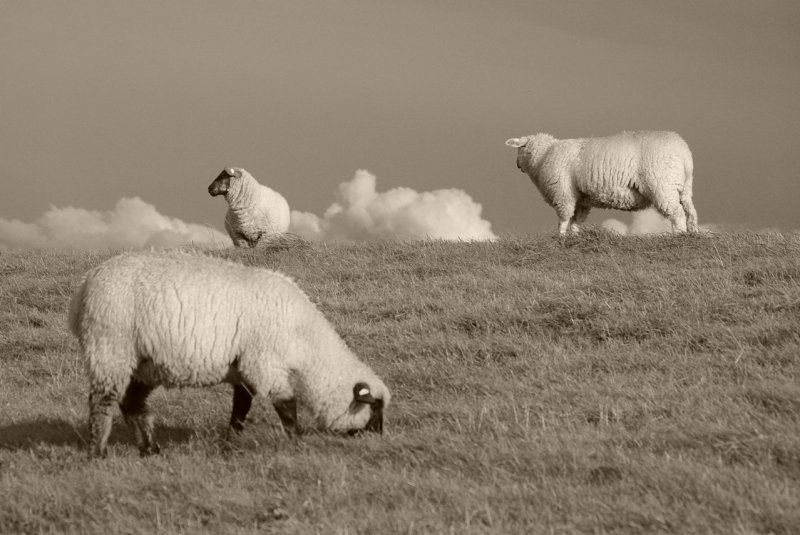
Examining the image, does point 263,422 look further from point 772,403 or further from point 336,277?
point 336,277

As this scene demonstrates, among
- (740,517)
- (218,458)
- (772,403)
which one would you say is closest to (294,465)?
(218,458)

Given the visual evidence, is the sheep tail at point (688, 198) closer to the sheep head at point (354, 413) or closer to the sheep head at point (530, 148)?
the sheep head at point (530, 148)

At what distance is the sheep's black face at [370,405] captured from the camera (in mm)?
8094

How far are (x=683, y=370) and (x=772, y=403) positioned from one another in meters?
1.49

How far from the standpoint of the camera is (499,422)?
7781mm

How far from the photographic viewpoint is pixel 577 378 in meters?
9.27

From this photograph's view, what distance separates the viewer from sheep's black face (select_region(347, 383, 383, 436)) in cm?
809

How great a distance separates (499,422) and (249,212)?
13.3 meters

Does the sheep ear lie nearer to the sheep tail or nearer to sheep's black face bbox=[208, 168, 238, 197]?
the sheep tail

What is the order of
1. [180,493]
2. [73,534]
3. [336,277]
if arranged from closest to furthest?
[73,534], [180,493], [336,277]

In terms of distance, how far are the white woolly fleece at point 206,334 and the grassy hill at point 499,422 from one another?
509 millimetres

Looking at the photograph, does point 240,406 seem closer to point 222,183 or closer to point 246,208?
point 246,208

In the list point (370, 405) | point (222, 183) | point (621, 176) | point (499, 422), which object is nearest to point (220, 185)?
point (222, 183)

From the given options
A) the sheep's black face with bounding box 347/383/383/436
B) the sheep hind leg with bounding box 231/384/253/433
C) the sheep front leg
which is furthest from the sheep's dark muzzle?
the sheep's black face with bounding box 347/383/383/436
